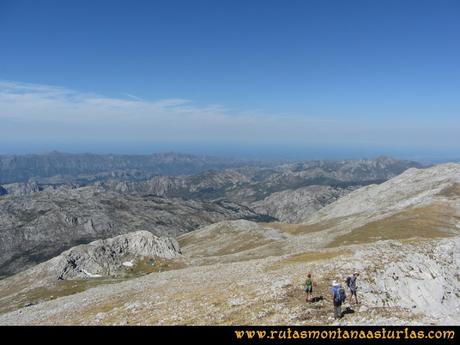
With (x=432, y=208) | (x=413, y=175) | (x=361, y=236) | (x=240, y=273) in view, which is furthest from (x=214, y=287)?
(x=413, y=175)

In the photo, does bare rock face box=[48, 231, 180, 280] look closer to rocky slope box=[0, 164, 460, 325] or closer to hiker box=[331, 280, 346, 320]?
rocky slope box=[0, 164, 460, 325]

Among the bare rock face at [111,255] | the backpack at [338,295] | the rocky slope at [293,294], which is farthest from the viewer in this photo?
the bare rock face at [111,255]

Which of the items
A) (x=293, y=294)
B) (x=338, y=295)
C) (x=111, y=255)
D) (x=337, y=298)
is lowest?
(x=111, y=255)

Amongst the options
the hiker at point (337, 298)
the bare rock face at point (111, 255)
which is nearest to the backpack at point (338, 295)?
the hiker at point (337, 298)

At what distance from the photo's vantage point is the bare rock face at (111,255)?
140m

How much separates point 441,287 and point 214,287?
26.2 meters

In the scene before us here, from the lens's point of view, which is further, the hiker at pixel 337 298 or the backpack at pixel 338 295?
the hiker at pixel 337 298

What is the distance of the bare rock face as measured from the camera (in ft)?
Result: 458

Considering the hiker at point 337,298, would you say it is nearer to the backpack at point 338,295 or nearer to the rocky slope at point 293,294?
the backpack at point 338,295

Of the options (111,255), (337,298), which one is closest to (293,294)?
(337,298)

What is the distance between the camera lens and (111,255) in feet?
483

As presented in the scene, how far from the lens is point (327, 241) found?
105 metres

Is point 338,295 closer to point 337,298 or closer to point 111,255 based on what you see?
point 337,298
